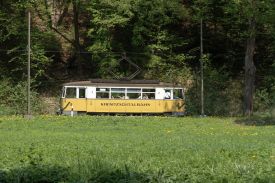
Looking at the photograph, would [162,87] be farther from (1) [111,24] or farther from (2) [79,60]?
(2) [79,60]

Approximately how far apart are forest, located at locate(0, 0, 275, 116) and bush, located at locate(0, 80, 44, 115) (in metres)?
0.09

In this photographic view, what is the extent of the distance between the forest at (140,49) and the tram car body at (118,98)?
330 cm

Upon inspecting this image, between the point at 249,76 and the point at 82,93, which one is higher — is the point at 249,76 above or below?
above

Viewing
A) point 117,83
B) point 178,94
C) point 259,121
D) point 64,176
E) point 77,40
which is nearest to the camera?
point 64,176

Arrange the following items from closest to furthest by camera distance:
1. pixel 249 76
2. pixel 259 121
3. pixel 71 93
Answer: pixel 259 121
pixel 249 76
pixel 71 93

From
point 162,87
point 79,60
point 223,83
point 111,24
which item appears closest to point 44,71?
point 79,60

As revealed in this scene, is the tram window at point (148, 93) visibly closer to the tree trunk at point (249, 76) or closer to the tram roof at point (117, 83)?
the tram roof at point (117, 83)

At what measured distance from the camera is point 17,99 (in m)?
49.6

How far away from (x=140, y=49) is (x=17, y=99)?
12705mm

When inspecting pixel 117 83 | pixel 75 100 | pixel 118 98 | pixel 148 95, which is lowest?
pixel 75 100

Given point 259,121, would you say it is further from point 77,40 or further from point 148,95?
point 77,40

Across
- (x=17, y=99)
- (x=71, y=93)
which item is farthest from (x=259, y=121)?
(x=17, y=99)

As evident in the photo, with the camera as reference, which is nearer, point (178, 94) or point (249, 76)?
point (249, 76)

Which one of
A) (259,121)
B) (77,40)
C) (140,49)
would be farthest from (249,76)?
(77,40)
